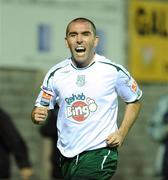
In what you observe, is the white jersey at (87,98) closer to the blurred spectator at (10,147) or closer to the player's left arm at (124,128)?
the player's left arm at (124,128)

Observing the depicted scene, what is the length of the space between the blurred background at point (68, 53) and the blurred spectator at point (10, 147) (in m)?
3.41

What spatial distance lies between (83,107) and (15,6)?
644cm

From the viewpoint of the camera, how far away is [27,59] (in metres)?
13.7

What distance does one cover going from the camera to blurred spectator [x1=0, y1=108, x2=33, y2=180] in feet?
32.6

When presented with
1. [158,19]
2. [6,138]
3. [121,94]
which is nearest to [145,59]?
[158,19]

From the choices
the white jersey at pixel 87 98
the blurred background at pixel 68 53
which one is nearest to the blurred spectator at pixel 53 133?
the blurred background at pixel 68 53

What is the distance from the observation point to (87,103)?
23.9 ft

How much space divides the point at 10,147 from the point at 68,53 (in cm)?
390

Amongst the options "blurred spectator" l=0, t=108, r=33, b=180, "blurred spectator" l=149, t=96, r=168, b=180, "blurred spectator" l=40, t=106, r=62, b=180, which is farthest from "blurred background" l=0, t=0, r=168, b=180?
"blurred spectator" l=0, t=108, r=33, b=180

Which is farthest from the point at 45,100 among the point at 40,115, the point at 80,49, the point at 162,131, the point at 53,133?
the point at 162,131

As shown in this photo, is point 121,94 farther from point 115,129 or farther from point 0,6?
point 0,6

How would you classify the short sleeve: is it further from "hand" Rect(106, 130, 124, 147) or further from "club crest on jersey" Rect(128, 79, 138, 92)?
"hand" Rect(106, 130, 124, 147)

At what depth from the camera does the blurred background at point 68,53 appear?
537 inches

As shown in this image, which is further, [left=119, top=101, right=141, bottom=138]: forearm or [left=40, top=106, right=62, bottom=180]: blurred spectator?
[left=40, top=106, right=62, bottom=180]: blurred spectator
